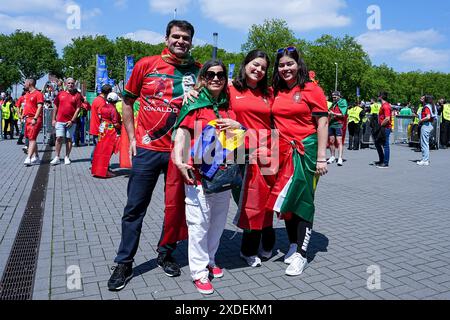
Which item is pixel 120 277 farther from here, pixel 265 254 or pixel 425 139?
pixel 425 139

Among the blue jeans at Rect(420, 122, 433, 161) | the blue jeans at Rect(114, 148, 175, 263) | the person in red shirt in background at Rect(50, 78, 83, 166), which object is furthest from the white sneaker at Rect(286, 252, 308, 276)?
the blue jeans at Rect(420, 122, 433, 161)

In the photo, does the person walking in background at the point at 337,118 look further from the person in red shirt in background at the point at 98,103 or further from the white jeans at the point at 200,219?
the white jeans at the point at 200,219

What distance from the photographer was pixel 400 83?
9438cm

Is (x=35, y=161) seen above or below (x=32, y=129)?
below

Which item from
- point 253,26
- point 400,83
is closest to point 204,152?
point 253,26

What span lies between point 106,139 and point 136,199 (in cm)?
549

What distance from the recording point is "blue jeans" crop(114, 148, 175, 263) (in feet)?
11.2

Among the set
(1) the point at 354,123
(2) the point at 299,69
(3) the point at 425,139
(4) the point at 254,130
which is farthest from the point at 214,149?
(1) the point at 354,123

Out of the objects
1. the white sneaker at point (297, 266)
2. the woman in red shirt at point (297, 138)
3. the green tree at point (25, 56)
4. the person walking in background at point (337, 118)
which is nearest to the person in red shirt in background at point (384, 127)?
the person walking in background at point (337, 118)

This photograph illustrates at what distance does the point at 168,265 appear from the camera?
3646 millimetres

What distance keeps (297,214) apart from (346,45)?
243 feet

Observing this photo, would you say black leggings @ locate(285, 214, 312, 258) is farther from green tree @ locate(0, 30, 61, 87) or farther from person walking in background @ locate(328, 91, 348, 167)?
green tree @ locate(0, 30, 61, 87)

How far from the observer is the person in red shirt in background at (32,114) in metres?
9.65

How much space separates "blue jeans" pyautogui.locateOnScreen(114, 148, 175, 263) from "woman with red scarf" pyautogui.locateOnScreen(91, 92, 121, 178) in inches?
210
